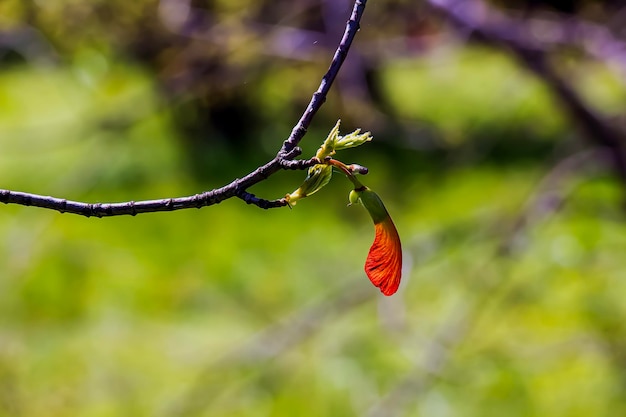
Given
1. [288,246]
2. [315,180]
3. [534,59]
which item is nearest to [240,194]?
[315,180]

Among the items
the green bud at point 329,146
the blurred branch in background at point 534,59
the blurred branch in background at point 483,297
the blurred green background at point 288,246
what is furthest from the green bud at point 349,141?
the blurred branch in background at point 483,297

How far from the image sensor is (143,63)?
4.13 meters

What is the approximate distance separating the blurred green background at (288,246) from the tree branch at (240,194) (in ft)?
4.66

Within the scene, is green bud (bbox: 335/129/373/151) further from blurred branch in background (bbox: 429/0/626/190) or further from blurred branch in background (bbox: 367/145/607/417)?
blurred branch in background (bbox: 367/145/607/417)

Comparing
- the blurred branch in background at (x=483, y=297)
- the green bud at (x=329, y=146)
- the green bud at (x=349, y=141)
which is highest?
the blurred branch in background at (x=483, y=297)

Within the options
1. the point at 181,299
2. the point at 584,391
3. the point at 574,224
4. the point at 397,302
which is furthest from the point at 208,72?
the point at 584,391

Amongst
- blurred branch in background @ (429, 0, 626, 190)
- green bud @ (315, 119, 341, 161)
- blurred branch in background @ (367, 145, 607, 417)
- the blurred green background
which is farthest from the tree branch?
blurred branch in background @ (367, 145, 607, 417)

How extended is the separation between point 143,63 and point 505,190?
199 cm

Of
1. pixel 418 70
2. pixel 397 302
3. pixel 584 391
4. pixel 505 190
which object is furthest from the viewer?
pixel 418 70

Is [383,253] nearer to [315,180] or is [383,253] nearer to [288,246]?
[315,180]

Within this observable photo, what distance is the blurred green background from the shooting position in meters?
2.54

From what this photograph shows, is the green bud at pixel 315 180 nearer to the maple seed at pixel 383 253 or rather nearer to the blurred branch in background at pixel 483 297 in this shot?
the maple seed at pixel 383 253

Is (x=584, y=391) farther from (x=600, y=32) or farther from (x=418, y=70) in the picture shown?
(x=418, y=70)

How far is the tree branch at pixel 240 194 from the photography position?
60cm
